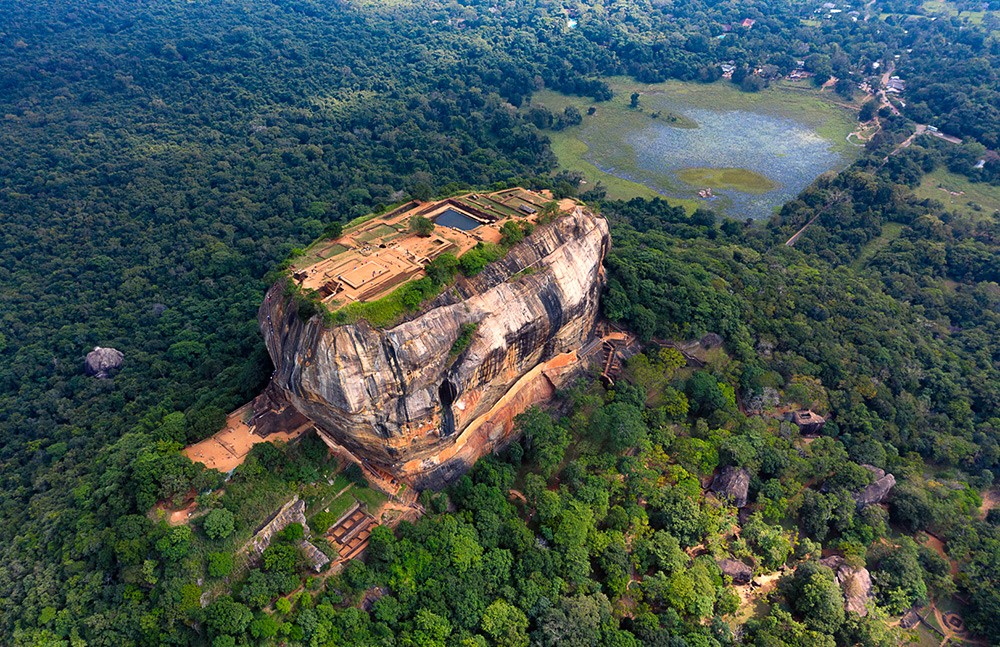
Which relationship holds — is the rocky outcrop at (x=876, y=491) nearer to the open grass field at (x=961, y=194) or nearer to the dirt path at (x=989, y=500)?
the dirt path at (x=989, y=500)

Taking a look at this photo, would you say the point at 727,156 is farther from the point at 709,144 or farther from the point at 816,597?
the point at 816,597

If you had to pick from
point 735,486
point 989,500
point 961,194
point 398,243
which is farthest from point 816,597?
point 961,194

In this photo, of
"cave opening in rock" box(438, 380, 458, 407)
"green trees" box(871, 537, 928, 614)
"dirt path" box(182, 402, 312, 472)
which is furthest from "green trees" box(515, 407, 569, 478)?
"green trees" box(871, 537, 928, 614)

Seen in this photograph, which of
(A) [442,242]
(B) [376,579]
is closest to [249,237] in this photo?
(A) [442,242]

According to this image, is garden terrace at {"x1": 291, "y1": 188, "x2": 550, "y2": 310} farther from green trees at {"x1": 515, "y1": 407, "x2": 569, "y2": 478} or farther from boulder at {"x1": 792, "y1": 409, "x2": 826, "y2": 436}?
boulder at {"x1": 792, "y1": 409, "x2": 826, "y2": 436}

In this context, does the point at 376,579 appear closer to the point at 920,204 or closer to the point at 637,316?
the point at 637,316

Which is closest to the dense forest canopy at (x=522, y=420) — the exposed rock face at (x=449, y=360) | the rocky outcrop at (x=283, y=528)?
the rocky outcrop at (x=283, y=528)
